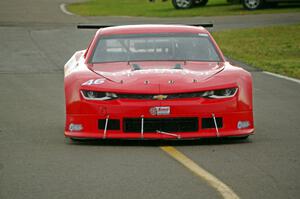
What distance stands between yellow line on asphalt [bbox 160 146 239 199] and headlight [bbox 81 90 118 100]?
70 centimetres

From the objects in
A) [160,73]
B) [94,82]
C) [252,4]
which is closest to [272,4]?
[252,4]

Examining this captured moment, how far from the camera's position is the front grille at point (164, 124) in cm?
981

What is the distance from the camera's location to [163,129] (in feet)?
32.3

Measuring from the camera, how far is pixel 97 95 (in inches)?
391

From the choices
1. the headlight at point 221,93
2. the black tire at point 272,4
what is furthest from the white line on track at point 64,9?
the headlight at point 221,93

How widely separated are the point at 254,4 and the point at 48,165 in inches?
1198

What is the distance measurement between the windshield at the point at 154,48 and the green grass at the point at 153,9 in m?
25.3

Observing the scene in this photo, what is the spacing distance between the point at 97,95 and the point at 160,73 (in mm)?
709

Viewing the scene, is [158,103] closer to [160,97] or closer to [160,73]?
[160,97]

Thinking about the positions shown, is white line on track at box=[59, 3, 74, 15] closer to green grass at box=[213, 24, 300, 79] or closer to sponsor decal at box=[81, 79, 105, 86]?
green grass at box=[213, 24, 300, 79]

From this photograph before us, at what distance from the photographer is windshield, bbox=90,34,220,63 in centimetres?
1123

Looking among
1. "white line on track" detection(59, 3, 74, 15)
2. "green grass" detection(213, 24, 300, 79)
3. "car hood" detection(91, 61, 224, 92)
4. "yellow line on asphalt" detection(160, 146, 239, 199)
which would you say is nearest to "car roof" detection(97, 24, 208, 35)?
"car hood" detection(91, 61, 224, 92)

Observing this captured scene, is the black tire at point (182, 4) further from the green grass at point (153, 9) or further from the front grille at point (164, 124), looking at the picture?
the front grille at point (164, 124)

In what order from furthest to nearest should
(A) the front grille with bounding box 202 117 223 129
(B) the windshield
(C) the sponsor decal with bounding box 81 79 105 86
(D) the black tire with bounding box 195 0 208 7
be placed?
(D) the black tire with bounding box 195 0 208 7, (B) the windshield, (C) the sponsor decal with bounding box 81 79 105 86, (A) the front grille with bounding box 202 117 223 129
